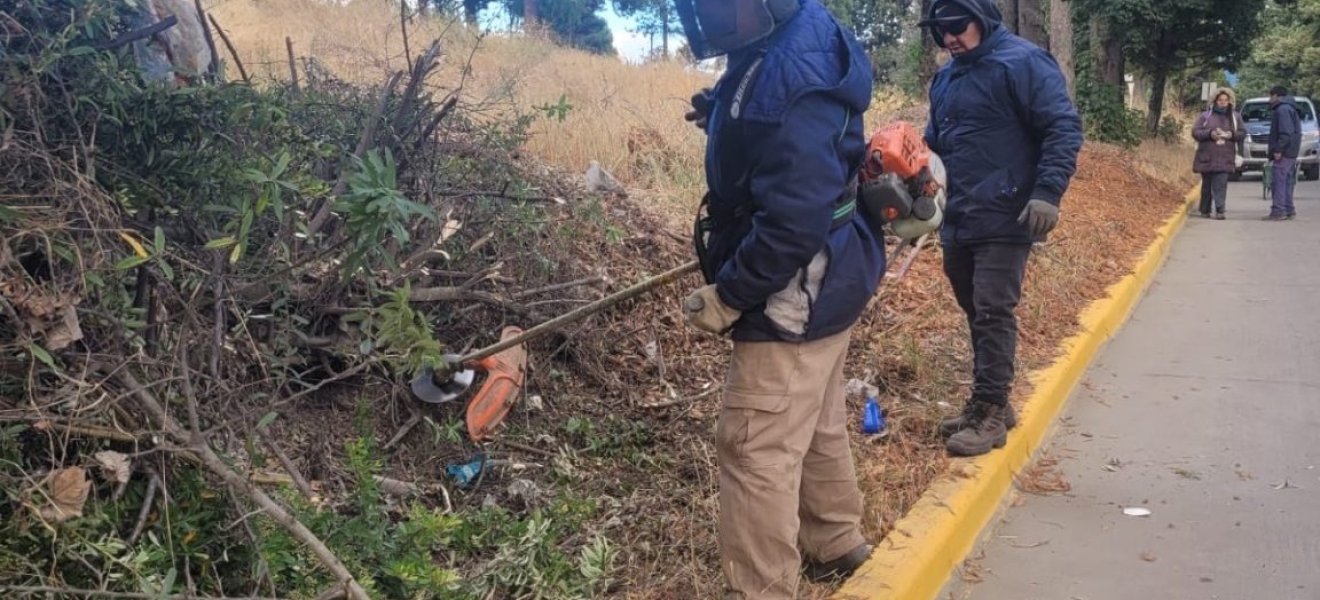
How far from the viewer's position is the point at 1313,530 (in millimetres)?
4199

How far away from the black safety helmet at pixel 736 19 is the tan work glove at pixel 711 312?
0.66 meters

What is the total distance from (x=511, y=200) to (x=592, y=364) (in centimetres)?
88

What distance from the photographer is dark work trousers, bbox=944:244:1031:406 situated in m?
4.66

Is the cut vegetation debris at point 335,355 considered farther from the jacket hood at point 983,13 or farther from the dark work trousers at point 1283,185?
the dark work trousers at point 1283,185

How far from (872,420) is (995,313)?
693mm

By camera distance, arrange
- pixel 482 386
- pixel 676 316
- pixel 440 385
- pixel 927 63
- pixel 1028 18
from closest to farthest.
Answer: pixel 440 385, pixel 482 386, pixel 676 316, pixel 1028 18, pixel 927 63

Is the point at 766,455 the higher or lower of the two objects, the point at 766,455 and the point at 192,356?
the lower

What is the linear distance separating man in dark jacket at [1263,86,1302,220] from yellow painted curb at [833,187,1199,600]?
31.7 ft

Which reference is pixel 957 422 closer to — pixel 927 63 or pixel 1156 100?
pixel 927 63

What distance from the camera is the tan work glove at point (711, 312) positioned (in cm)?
303

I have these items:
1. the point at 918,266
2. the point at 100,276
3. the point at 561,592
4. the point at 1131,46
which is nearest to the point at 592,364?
the point at 561,592

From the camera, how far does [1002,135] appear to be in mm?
4723

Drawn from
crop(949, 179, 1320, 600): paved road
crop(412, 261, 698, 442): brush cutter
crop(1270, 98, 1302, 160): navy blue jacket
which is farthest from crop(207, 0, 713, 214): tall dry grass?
crop(1270, 98, 1302, 160): navy blue jacket

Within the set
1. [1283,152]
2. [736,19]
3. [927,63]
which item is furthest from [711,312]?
[927,63]
